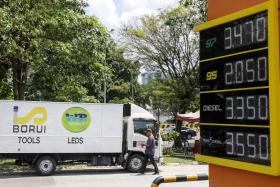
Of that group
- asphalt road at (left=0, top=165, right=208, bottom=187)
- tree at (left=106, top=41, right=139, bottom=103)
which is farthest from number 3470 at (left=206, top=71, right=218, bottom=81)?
tree at (left=106, top=41, right=139, bottom=103)

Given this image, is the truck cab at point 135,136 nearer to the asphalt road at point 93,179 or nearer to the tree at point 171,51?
the asphalt road at point 93,179

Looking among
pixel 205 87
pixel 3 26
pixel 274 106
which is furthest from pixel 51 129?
pixel 274 106

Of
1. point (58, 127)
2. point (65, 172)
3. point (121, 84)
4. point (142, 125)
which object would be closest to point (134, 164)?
point (142, 125)

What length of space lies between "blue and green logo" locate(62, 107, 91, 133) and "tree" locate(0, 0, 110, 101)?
Answer: 3.58 metres

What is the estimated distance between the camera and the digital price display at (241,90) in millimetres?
4461

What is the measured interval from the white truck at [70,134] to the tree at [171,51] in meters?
12.4

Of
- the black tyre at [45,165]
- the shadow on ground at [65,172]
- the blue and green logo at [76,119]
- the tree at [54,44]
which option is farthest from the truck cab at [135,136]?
the tree at [54,44]

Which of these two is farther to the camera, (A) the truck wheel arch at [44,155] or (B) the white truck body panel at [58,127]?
(A) the truck wheel arch at [44,155]

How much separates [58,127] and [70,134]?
1.75 ft

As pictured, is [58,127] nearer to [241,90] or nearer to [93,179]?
[93,179]

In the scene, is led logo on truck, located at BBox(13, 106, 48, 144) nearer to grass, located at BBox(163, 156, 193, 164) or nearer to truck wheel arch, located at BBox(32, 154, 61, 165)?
truck wheel arch, located at BBox(32, 154, 61, 165)

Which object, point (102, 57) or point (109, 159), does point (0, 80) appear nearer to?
point (102, 57)

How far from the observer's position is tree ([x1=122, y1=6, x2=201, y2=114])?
31.1 metres

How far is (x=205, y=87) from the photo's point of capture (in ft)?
18.0
